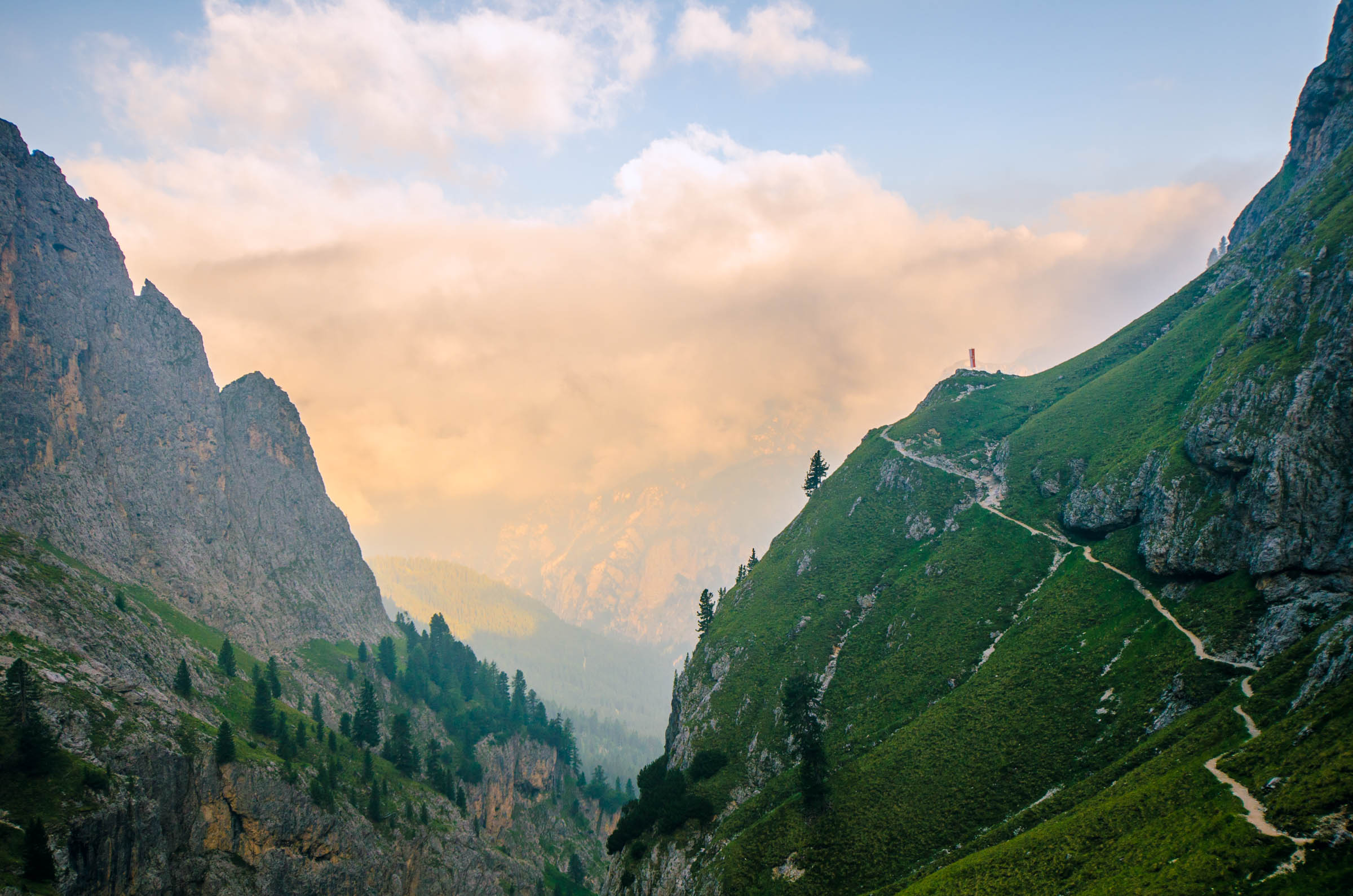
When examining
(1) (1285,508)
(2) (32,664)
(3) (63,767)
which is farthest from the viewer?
(2) (32,664)

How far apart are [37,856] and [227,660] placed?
79.2 m

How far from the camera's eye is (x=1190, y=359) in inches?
5202

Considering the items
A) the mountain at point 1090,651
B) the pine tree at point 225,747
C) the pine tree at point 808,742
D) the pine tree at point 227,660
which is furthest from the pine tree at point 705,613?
the pine tree at point 227,660

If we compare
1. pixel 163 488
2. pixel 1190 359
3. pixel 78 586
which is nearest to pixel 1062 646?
pixel 1190 359

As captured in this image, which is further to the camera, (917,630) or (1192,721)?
(917,630)

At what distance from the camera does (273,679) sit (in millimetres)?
159625

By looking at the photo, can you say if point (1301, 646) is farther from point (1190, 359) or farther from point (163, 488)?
point (163, 488)

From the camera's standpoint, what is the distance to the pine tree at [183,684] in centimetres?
12462

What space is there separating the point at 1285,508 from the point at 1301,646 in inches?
825

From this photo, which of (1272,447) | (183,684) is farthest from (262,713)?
(1272,447)

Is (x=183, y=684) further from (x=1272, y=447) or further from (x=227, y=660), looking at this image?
(x=1272, y=447)

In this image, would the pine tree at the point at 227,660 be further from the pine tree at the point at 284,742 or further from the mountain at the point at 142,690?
the pine tree at the point at 284,742

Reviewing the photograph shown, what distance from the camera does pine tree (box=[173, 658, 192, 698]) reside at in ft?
409

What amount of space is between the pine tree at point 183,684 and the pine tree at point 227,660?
20.3m
